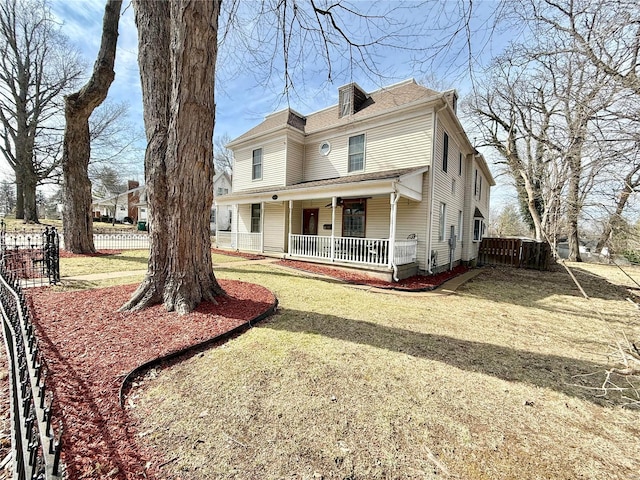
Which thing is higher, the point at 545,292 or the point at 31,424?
the point at 31,424

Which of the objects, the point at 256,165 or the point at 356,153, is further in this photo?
the point at 256,165

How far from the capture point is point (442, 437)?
2301 millimetres

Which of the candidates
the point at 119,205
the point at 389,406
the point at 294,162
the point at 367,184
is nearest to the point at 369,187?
the point at 367,184

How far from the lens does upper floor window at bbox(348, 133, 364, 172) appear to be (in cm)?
1210

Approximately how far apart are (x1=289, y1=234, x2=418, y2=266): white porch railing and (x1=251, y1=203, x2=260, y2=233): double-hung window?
378cm

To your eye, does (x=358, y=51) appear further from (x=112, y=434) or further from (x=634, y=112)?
(x=112, y=434)

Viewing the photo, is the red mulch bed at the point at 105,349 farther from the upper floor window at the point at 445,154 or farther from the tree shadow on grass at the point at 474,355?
the upper floor window at the point at 445,154

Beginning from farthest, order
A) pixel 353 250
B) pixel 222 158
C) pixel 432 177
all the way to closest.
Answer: pixel 222 158 → pixel 353 250 → pixel 432 177

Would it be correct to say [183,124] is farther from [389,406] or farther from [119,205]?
[119,205]

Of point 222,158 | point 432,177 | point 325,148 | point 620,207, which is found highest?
point 222,158

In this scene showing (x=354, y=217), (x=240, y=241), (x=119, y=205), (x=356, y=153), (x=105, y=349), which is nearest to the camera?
(x=105, y=349)

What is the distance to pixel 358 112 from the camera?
41.6 feet

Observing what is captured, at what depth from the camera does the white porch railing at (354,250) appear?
9672 millimetres

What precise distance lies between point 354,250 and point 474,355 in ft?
22.9
